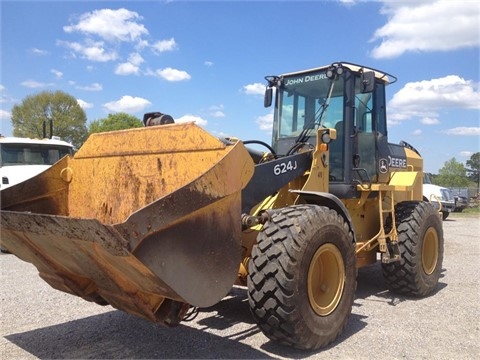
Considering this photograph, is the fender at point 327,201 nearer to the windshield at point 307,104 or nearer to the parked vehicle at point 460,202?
the windshield at point 307,104

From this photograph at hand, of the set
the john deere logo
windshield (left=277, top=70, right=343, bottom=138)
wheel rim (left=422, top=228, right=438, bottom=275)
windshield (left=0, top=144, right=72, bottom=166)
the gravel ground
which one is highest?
windshield (left=277, top=70, right=343, bottom=138)

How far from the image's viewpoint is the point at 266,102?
6680 mm

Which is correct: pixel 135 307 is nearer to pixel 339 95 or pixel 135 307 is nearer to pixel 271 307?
pixel 271 307

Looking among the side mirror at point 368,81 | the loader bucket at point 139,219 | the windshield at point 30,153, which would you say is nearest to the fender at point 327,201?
the loader bucket at point 139,219

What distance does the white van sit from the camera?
33.9ft

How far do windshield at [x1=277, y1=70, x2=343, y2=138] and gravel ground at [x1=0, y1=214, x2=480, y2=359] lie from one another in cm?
226

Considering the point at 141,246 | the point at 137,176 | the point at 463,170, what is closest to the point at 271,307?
the point at 141,246

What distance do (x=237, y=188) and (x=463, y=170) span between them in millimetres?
57026

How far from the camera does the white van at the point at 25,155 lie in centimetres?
1032

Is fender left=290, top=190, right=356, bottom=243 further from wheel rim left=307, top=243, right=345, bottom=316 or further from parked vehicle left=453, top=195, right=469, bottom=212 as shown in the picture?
parked vehicle left=453, top=195, right=469, bottom=212

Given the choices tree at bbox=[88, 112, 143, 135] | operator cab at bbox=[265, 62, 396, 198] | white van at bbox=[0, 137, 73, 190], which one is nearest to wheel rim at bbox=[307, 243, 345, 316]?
operator cab at bbox=[265, 62, 396, 198]

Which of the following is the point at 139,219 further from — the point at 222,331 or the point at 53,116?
the point at 53,116

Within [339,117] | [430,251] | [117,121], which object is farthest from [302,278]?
[117,121]

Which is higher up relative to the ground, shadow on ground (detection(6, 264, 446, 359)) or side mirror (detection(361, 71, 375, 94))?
side mirror (detection(361, 71, 375, 94))
